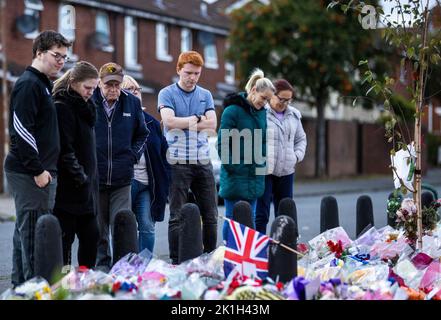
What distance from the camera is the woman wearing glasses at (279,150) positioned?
9.47m

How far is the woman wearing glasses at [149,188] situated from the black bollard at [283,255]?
7.32 feet

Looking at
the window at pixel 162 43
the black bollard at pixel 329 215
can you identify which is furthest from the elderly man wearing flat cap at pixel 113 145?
the window at pixel 162 43

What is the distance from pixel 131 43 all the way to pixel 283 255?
29421mm

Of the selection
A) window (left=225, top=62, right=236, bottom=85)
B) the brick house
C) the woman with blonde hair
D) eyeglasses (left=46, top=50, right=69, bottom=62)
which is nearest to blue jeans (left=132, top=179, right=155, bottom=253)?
the woman with blonde hair

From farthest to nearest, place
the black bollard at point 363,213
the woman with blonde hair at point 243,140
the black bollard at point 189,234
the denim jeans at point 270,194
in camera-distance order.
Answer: the black bollard at point 363,213 → the denim jeans at point 270,194 → the woman with blonde hair at point 243,140 → the black bollard at point 189,234

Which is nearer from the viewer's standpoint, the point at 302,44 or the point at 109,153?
the point at 109,153

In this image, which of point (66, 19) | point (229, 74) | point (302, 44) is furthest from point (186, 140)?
point (229, 74)

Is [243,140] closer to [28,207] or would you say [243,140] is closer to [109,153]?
[109,153]

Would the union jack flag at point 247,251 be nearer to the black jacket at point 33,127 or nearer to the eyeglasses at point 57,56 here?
the black jacket at point 33,127

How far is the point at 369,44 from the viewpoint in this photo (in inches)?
1243

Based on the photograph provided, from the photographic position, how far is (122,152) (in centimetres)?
793

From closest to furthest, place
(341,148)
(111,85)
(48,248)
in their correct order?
(48,248), (111,85), (341,148)
